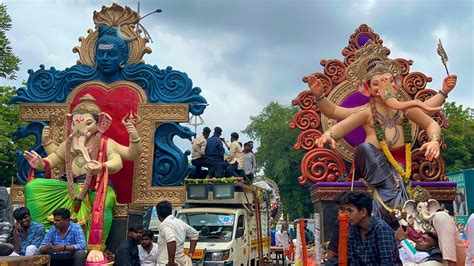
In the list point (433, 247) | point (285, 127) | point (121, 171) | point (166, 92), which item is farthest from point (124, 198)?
point (285, 127)

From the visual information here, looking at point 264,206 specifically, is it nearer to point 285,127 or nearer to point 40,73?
point 40,73

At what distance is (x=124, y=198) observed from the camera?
9570 mm

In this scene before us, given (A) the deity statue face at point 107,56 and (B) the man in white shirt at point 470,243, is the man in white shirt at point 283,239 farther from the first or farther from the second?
(B) the man in white shirt at point 470,243

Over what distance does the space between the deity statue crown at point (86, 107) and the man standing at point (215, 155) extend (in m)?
2.32

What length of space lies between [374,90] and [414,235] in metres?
3.01

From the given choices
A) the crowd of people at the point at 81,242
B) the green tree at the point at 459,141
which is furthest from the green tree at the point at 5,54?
the green tree at the point at 459,141

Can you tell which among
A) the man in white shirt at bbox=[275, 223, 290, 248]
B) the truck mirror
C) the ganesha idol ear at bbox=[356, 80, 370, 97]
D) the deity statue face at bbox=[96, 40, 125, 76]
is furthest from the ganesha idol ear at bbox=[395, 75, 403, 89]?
the man in white shirt at bbox=[275, 223, 290, 248]

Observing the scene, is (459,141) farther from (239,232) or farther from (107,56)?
(107,56)

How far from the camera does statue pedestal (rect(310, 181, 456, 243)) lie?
9281 mm

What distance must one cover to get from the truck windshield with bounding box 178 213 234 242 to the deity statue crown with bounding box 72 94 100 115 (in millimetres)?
2345

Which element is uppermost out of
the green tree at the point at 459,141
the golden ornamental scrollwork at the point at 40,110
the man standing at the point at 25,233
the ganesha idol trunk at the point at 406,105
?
the green tree at the point at 459,141

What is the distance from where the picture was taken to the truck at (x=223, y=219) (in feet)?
30.0

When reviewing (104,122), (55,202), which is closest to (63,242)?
(55,202)

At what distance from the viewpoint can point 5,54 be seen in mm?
14945
